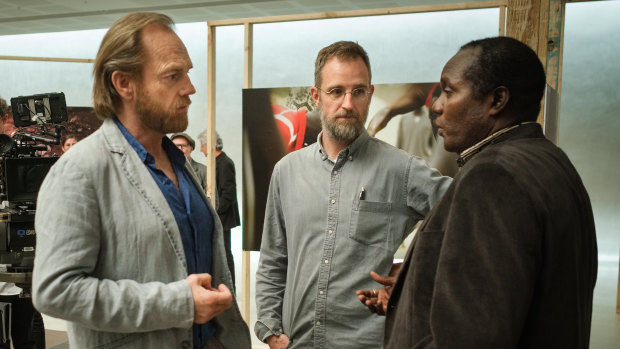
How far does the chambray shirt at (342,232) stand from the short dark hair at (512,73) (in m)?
0.71

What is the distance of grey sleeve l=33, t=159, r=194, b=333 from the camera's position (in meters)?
1.15

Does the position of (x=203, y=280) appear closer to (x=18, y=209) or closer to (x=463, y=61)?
(x=463, y=61)

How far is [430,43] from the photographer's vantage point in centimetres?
503

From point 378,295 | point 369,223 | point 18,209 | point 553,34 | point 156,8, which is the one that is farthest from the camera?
point 156,8

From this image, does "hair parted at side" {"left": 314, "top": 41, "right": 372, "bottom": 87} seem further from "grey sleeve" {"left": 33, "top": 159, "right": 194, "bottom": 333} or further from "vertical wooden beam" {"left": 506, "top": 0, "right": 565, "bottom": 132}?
"grey sleeve" {"left": 33, "top": 159, "right": 194, "bottom": 333}

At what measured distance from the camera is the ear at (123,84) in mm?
1348

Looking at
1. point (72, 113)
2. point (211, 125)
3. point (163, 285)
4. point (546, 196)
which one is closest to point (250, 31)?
point (211, 125)

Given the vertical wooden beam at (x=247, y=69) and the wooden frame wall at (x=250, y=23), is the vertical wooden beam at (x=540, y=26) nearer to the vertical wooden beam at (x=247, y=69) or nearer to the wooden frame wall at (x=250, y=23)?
the wooden frame wall at (x=250, y=23)

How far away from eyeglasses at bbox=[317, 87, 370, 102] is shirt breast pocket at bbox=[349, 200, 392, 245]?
1.31 feet

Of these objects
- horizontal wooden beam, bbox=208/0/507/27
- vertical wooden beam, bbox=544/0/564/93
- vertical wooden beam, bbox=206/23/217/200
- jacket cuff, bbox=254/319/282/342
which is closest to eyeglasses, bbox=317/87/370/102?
jacket cuff, bbox=254/319/282/342

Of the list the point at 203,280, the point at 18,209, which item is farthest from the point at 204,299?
the point at 18,209

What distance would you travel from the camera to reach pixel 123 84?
4.47ft

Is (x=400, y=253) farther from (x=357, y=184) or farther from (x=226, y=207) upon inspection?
(x=226, y=207)

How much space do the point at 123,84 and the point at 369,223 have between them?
3.13ft
